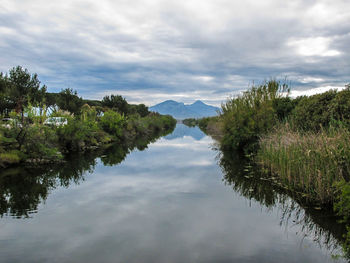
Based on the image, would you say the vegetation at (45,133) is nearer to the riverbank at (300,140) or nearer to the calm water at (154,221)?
the calm water at (154,221)

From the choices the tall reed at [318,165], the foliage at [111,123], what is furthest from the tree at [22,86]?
the tall reed at [318,165]

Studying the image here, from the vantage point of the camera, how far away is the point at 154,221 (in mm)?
6047

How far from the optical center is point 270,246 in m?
4.89

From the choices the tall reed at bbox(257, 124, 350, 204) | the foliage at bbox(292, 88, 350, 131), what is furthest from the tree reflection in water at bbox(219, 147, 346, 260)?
the foliage at bbox(292, 88, 350, 131)

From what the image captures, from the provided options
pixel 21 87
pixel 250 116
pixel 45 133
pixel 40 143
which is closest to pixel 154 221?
pixel 40 143

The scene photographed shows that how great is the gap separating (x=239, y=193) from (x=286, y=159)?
6.17ft

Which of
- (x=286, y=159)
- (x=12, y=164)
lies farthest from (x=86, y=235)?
(x=12, y=164)

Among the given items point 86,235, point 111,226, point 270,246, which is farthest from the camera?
point 111,226

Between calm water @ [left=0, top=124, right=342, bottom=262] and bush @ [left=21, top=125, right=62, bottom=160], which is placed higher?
bush @ [left=21, top=125, right=62, bottom=160]

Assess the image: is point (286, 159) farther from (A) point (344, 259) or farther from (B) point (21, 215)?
(B) point (21, 215)

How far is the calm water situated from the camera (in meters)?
4.60

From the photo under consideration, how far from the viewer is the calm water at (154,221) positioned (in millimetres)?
4602

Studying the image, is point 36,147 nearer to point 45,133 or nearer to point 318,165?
point 45,133

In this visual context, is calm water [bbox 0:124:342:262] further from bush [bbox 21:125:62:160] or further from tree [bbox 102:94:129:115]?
tree [bbox 102:94:129:115]
